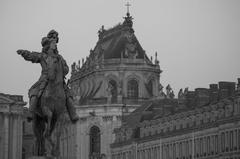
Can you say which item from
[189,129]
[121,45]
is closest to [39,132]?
[189,129]

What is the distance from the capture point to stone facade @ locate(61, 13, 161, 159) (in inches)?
7180

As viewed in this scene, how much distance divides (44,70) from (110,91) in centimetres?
16364

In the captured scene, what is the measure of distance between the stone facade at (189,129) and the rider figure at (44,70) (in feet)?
296

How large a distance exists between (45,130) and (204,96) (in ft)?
371

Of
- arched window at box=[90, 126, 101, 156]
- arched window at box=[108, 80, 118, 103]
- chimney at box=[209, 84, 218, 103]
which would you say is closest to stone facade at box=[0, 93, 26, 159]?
arched window at box=[90, 126, 101, 156]

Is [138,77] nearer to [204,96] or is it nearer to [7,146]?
[7,146]

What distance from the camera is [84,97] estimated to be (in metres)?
195

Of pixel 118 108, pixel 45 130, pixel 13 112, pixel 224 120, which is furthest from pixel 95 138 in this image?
pixel 45 130

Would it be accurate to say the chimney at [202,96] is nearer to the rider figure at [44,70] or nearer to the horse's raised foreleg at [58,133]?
the rider figure at [44,70]

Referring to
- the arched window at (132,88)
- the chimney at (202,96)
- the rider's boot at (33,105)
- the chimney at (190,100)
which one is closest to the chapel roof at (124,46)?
the arched window at (132,88)

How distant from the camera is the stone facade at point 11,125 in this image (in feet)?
538

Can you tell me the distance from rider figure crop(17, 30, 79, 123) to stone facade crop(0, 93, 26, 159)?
141 m

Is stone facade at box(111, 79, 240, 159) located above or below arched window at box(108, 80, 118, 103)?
below

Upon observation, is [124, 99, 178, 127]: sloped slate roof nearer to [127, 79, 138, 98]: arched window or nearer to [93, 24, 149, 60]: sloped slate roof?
[127, 79, 138, 98]: arched window
